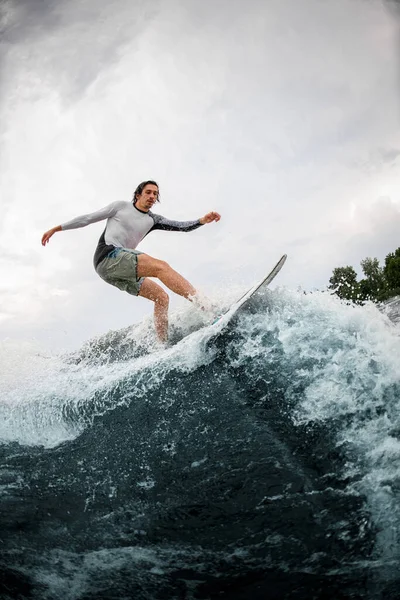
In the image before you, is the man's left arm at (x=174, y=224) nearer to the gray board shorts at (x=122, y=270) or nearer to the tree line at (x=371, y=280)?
the gray board shorts at (x=122, y=270)

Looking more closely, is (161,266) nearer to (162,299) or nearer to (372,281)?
(162,299)

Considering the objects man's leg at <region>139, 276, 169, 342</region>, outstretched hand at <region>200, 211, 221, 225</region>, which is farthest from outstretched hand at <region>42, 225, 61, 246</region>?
outstretched hand at <region>200, 211, 221, 225</region>

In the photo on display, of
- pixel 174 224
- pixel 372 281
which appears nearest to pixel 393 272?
pixel 372 281

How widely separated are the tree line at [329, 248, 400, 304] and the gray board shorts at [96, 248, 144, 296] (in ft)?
142

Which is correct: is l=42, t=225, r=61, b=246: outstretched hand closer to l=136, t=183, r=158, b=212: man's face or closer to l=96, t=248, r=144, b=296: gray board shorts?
l=96, t=248, r=144, b=296: gray board shorts

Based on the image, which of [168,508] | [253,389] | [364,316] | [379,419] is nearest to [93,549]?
[168,508]

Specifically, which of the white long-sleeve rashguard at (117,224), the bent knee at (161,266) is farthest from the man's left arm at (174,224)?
the bent knee at (161,266)

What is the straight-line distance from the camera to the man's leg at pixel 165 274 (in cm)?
474

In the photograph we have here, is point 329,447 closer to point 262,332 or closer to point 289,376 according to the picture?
point 289,376

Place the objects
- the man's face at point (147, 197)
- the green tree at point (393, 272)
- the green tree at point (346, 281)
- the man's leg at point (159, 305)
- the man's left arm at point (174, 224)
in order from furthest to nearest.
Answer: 1. the green tree at point (346, 281)
2. the green tree at point (393, 272)
3. the man's left arm at point (174, 224)
4. the man's face at point (147, 197)
5. the man's leg at point (159, 305)

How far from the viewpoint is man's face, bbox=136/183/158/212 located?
Answer: 17.7 feet

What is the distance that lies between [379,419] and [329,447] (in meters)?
0.37

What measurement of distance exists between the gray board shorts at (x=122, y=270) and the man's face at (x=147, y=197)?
2.23ft

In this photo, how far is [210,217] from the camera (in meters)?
5.50
